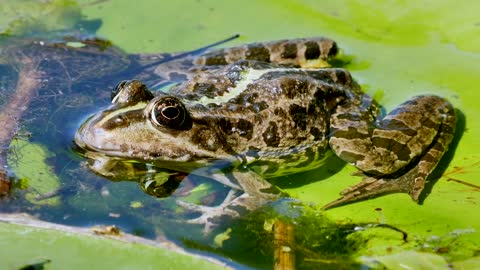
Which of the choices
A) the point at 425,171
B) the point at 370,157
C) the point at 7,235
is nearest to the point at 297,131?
the point at 370,157

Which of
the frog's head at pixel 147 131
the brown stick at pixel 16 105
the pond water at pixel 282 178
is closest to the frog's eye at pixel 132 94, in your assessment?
the frog's head at pixel 147 131

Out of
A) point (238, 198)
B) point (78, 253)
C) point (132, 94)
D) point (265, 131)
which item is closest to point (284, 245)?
point (238, 198)

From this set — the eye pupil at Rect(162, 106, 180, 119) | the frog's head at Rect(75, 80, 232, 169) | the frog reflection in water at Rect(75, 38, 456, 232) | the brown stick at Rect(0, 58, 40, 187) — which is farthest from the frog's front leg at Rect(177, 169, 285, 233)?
the brown stick at Rect(0, 58, 40, 187)

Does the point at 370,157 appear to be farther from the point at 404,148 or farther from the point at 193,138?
the point at 193,138

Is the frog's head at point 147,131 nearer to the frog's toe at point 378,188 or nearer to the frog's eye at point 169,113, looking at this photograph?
the frog's eye at point 169,113

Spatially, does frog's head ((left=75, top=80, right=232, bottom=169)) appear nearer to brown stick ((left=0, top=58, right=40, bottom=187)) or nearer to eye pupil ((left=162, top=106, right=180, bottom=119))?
eye pupil ((left=162, top=106, right=180, bottom=119))

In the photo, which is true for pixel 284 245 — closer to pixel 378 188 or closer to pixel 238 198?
pixel 238 198
